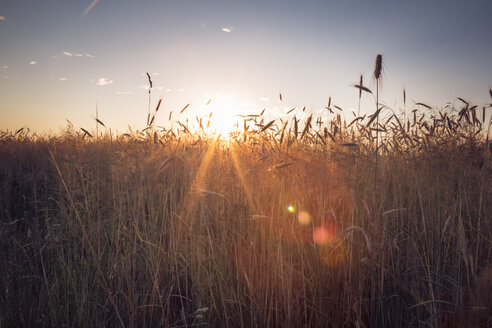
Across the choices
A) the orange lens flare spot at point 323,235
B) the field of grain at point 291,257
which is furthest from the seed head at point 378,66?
the orange lens flare spot at point 323,235

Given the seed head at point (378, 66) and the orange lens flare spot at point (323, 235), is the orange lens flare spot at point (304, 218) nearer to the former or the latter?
the orange lens flare spot at point (323, 235)

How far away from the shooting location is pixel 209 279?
70.9 inches

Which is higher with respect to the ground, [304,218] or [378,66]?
[378,66]

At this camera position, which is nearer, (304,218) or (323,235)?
(323,235)

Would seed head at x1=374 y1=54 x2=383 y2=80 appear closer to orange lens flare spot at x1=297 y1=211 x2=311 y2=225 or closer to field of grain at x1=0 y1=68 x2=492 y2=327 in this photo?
field of grain at x1=0 y1=68 x2=492 y2=327

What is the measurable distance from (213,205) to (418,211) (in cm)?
187

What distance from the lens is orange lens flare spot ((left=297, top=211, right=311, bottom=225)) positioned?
210 cm

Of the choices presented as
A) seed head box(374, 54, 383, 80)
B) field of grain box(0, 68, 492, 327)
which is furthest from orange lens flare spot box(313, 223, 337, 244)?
seed head box(374, 54, 383, 80)

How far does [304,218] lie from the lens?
2.12 metres

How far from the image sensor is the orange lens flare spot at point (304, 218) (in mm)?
2098

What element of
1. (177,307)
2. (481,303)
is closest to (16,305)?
(177,307)

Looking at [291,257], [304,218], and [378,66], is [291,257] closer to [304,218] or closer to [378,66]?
[304,218]

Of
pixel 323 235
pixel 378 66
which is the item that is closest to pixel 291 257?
pixel 323 235

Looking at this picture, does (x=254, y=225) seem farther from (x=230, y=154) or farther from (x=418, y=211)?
(x=418, y=211)
